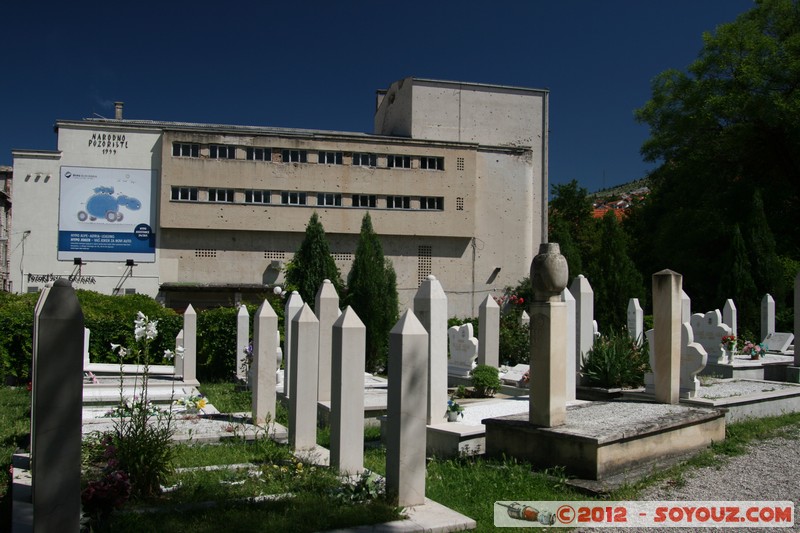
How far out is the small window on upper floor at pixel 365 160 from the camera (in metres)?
36.7

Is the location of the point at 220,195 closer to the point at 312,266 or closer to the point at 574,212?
the point at 312,266

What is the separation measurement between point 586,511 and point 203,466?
145 inches

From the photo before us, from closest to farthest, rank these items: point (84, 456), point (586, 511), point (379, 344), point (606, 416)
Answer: point (586, 511) → point (84, 456) → point (606, 416) → point (379, 344)

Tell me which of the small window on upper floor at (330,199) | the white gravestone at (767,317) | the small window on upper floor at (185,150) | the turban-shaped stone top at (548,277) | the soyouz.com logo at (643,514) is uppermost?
the small window on upper floor at (185,150)

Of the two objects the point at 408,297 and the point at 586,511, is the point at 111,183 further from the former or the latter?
the point at 586,511

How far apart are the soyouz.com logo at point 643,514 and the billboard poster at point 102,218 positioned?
104 ft

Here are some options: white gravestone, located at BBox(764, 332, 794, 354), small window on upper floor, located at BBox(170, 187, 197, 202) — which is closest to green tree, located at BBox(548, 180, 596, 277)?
small window on upper floor, located at BBox(170, 187, 197, 202)

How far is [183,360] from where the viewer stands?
15211 millimetres

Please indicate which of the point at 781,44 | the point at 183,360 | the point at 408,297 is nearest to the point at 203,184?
the point at 408,297

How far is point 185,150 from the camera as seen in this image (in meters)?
34.7

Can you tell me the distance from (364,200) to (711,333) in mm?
24087

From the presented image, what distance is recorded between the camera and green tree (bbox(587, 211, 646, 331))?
94.8 feet

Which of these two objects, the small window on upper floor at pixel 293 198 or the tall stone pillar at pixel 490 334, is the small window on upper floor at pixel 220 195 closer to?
the small window on upper floor at pixel 293 198

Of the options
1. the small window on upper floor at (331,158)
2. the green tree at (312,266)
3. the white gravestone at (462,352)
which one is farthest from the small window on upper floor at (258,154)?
the white gravestone at (462,352)
